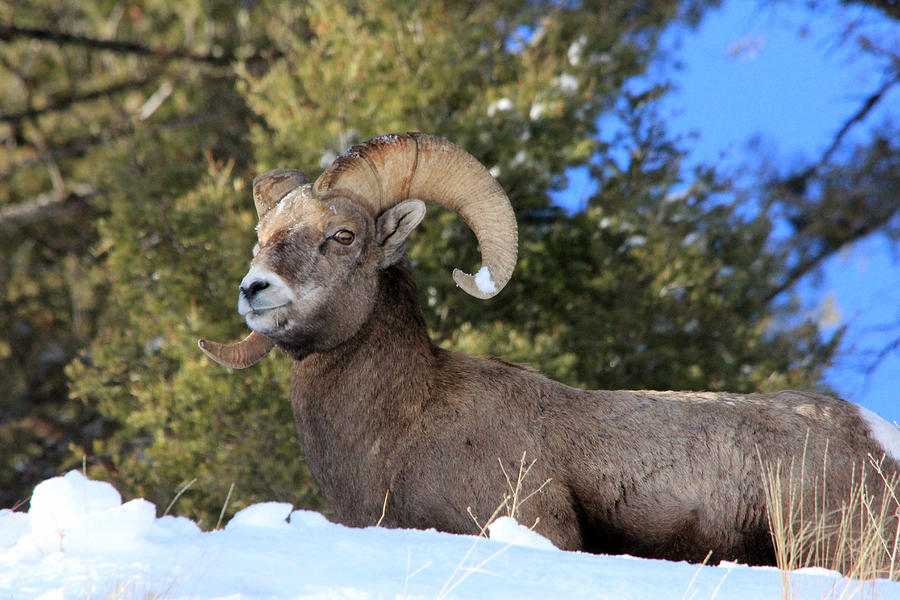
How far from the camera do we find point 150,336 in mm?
13188

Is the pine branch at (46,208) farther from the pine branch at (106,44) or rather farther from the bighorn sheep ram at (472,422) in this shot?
the bighorn sheep ram at (472,422)

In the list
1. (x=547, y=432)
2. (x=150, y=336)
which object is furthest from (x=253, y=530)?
(x=150, y=336)

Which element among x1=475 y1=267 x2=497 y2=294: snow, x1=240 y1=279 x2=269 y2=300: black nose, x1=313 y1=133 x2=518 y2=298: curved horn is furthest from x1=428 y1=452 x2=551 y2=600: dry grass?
x1=240 y1=279 x2=269 y2=300: black nose

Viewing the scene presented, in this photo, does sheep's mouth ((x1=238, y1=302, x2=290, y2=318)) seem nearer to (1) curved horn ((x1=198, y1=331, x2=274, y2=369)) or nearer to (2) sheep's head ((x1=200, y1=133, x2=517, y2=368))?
(2) sheep's head ((x1=200, y1=133, x2=517, y2=368))

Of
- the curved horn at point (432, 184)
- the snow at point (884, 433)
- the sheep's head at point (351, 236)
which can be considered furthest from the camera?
the curved horn at point (432, 184)

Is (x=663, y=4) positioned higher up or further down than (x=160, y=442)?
higher up

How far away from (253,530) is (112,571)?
2.30 ft

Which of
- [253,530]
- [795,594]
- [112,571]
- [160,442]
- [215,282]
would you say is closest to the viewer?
[112,571]

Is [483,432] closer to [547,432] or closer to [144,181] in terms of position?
[547,432]

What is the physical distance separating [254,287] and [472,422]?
138 centimetres

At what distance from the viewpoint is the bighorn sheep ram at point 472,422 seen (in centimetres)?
559

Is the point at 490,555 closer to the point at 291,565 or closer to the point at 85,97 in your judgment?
the point at 291,565

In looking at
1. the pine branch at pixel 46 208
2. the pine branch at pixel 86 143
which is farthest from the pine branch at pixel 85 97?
the pine branch at pixel 46 208

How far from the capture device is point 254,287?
5.54 m
